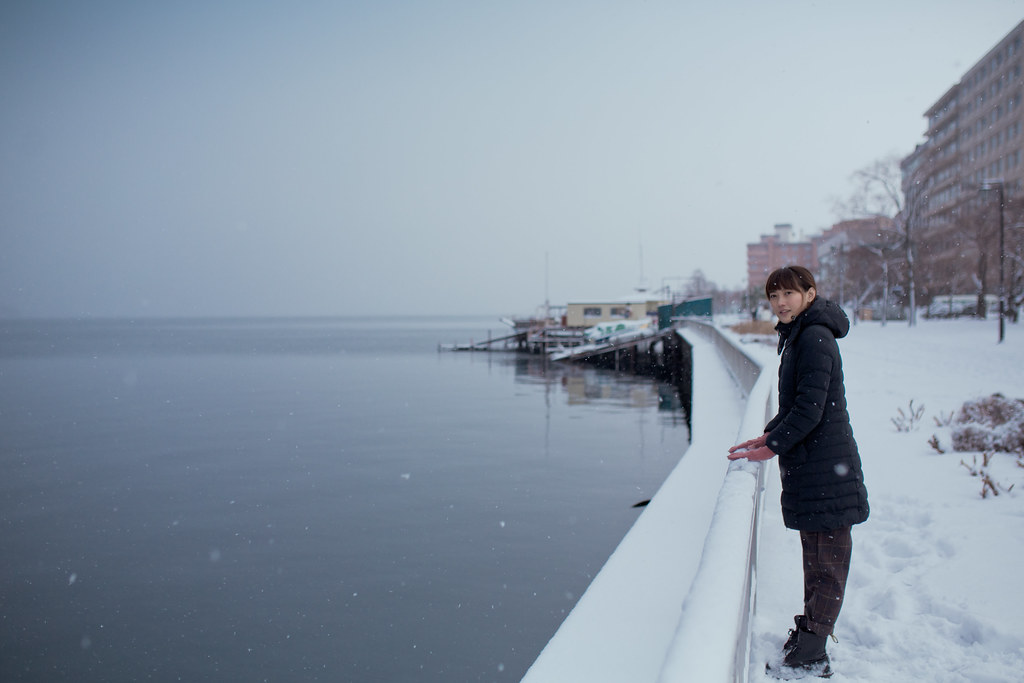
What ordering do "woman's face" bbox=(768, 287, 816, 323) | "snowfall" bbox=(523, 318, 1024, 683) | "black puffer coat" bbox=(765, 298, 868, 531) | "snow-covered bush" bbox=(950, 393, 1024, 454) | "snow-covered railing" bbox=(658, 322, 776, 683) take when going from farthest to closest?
"snow-covered bush" bbox=(950, 393, 1024, 454), "snowfall" bbox=(523, 318, 1024, 683), "woman's face" bbox=(768, 287, 816, 323), "black puffer coat" bbox=(765, 298, 868, 531), "snow-covered railing" bbox=(658, 322, 776, 683)

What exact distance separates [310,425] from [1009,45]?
66.3 meters

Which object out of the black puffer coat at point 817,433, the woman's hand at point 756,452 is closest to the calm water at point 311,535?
the woman's hand at point 756,452

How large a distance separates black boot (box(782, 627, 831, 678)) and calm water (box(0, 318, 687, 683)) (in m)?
5.35

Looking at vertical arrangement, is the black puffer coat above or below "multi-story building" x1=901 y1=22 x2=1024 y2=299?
below

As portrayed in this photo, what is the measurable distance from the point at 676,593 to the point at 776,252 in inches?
6883

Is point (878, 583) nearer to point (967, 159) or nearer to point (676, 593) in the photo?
point (676, 593)

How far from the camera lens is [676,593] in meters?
4.05

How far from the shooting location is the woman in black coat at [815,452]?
317 cm

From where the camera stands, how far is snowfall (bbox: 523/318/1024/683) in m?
3.38

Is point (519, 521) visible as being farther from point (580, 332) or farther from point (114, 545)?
point (580, 332)

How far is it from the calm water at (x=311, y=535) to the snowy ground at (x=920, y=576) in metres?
4.48

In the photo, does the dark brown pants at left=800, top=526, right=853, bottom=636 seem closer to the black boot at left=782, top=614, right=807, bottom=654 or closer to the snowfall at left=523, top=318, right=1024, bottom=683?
the black boot at left=782, top=614, right=807, bottom=654

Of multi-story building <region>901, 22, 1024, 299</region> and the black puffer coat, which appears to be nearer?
the black puffer coat

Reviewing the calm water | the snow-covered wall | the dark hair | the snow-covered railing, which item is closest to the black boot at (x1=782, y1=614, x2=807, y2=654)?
the snow-covered wall
